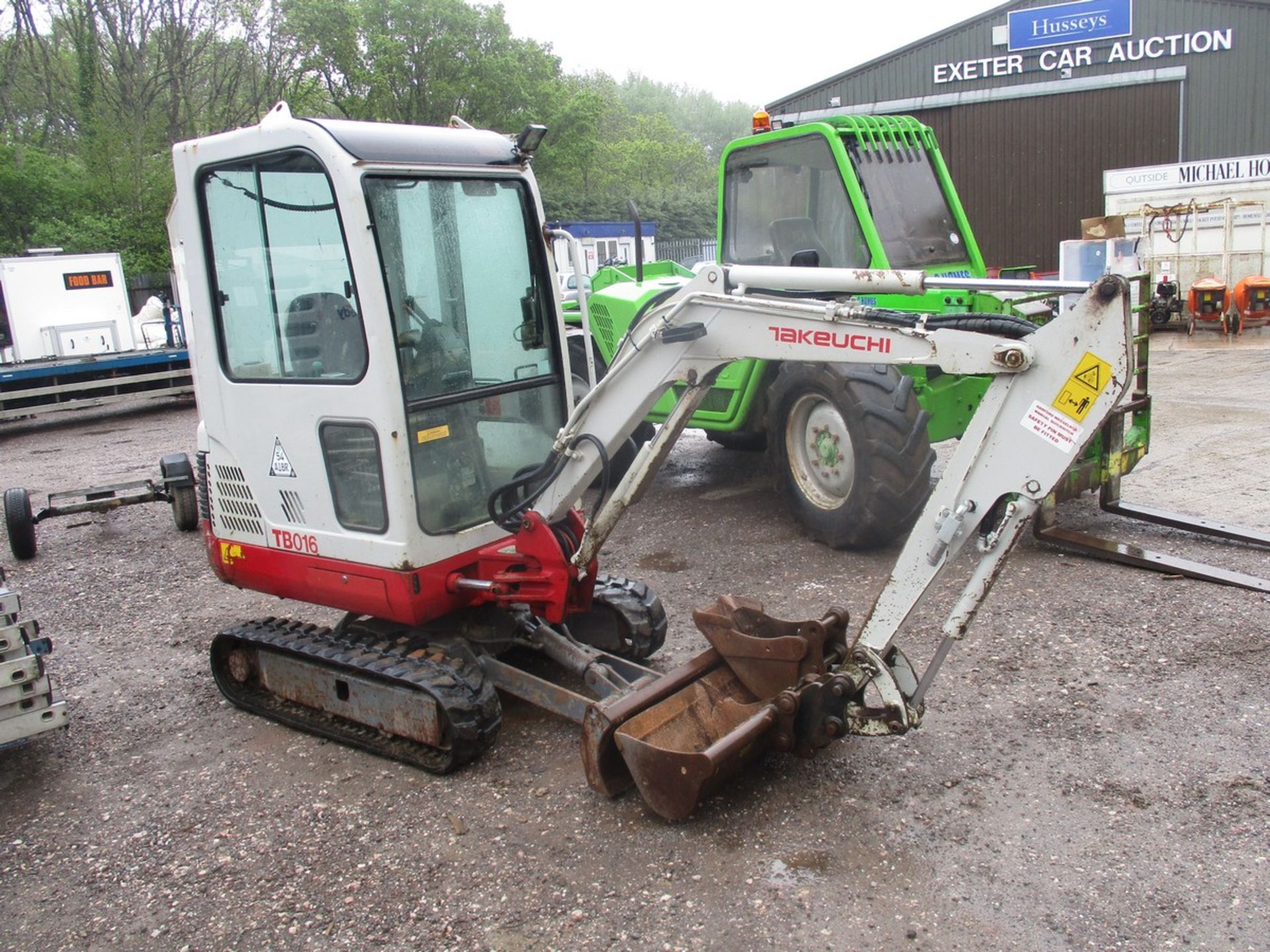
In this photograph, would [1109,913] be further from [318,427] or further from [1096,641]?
[318,427]

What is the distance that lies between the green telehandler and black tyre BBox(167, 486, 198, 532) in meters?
3.29

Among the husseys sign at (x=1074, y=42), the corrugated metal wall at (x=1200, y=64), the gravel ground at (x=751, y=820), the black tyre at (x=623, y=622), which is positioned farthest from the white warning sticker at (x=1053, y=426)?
the husseys sign at (x=1074, y=42)

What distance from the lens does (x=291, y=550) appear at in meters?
4.46

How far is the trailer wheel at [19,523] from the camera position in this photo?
7332 mm

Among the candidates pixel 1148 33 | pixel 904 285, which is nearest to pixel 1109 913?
pixel 904 285

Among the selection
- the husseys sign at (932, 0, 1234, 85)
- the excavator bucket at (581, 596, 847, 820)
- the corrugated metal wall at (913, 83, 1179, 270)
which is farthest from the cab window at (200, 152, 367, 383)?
the husseys sign at (932, 0, 1234, 85)

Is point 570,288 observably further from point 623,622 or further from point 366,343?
point 366,343

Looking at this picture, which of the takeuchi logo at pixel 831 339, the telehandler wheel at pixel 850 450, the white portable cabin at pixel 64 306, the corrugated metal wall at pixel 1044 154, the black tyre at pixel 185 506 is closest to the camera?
the takeuchi logo at pixel 831 339

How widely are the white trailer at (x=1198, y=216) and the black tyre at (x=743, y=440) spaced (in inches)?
380

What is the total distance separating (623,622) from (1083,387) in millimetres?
2301

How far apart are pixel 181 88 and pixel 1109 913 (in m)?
33.7

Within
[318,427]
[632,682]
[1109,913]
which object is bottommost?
[1109,913]

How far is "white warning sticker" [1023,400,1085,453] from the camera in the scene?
3.10 metres

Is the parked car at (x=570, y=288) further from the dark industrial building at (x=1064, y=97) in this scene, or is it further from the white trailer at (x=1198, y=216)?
the dark industrial building at (x=1064, y=97)
